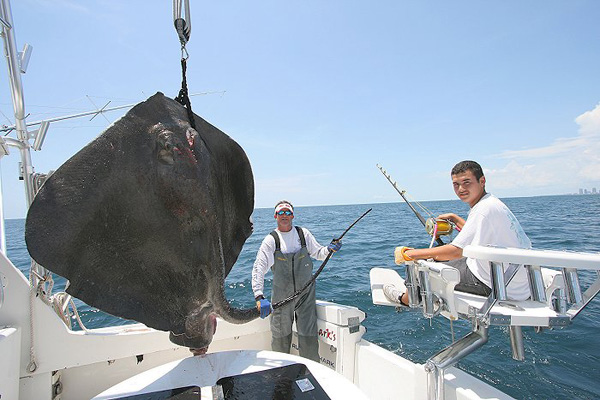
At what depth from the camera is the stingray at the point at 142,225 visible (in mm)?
1442

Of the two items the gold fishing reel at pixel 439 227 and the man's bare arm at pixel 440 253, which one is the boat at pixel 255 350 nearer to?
the man's bare arm at pixel 440 253

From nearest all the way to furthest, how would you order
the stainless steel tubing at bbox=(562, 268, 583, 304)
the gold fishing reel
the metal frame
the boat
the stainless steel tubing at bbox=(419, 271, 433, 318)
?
the metal frame < the stainless steel tubing at bbox=(562, 268, 583, 304) < the boat < the stainless steel tubing at bbox=(419, 271, 433, 318) < the gold fishing reel

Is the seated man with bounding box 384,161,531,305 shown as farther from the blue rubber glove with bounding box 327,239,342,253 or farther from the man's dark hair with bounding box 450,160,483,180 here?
the blue rubber glove with bounding box 327,239,342,253

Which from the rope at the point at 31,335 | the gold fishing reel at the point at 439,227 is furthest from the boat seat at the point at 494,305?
the rope at the point at 31,335

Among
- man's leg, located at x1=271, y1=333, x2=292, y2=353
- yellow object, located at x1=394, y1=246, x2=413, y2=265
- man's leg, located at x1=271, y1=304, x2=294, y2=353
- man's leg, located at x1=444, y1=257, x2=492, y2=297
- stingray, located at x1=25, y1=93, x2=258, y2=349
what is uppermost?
stingray, located at x1=25, y1=93, x2=258, y2=349

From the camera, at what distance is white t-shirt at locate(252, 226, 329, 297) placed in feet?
13.9

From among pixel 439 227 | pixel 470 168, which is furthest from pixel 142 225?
pixel 439 227

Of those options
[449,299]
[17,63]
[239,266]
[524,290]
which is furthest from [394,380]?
[239,266]

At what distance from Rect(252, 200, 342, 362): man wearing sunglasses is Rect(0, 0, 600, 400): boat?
22 centimetres

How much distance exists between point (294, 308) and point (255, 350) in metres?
1.57

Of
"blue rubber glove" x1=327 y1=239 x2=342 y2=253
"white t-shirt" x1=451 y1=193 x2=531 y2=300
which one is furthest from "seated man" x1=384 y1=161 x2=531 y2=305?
"blue rubber glove" x1=327 y1=239 x2=342 y2=253

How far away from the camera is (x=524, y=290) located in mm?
2459

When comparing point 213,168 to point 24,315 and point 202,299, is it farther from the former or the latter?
point 24,315

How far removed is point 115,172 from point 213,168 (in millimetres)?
537
